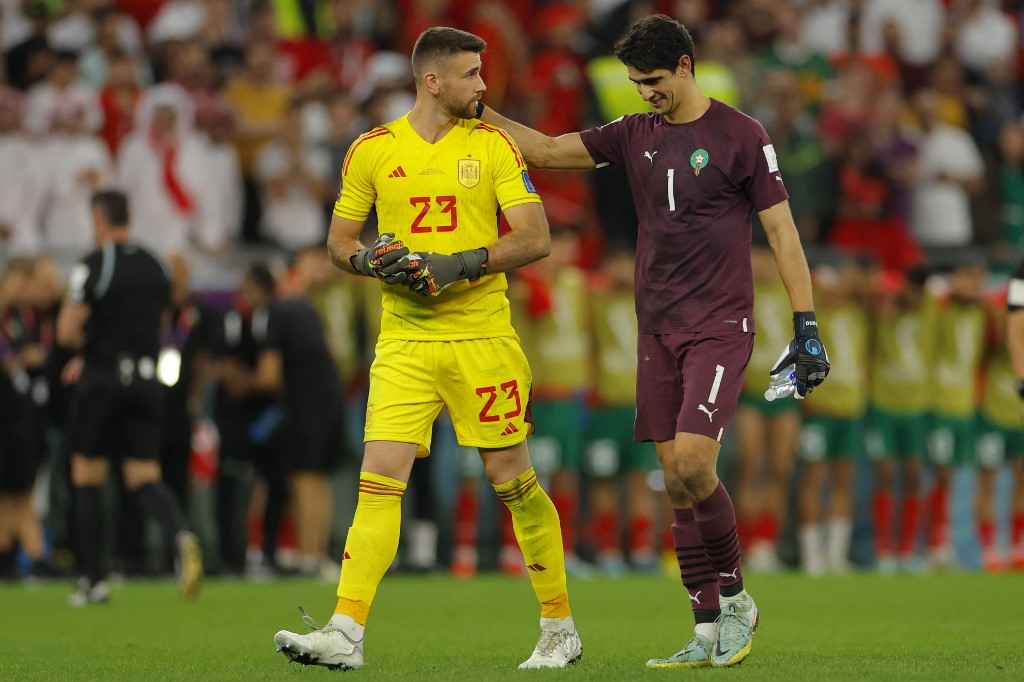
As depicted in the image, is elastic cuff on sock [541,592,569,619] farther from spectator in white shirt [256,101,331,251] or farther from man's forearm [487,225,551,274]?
spectator in white shirt [256,101,331,251]

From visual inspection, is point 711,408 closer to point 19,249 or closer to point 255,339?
point 255,339

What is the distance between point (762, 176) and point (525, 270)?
7.97 m

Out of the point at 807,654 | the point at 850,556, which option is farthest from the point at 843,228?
the point at 807,654

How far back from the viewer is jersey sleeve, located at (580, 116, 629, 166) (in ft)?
25.7

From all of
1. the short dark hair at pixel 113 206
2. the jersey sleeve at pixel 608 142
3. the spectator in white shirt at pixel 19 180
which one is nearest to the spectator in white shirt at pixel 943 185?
the spectator in white shirt at pixel 19 180

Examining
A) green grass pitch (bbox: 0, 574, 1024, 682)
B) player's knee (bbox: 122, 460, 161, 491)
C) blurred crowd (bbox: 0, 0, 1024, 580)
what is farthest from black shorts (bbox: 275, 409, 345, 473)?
player's knee (bbox: 122, 460, 161, 491)

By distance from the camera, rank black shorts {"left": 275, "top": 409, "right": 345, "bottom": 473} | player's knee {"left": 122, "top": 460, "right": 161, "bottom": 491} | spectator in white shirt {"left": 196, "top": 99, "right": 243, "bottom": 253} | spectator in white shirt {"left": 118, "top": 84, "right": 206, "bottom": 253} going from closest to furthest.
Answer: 1. player's knee {"left": 122, "top": 460, "right": 161, "bottom": 491}
2. black shorts {"left": 275, "top": 409, "right": 345, "bottom": 473}
3. spectator in white shirt {"left": 118, "top": 84, "right": 206, "bottom": 253}
4. spectator in white shirt {"left": 196, "top": 99, "right": 243, "bottom": 253}

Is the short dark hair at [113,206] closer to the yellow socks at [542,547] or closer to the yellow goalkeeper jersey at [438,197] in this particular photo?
the yellow goalkeeper jersey at [438,197]

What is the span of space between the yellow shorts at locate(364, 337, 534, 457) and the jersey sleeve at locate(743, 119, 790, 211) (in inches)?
51.2

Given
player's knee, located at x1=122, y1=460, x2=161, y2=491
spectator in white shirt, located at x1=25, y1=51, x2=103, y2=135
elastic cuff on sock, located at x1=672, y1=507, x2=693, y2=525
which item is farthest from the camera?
spectator in white shirt, located at x1=25, y1=51, x2=103, y2=135

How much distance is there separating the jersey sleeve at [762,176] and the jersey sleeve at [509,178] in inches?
37.1

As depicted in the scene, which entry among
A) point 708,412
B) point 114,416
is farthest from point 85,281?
point 708,412

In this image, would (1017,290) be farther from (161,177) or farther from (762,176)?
(161,177)

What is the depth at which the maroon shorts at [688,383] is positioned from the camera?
24.2 feet
